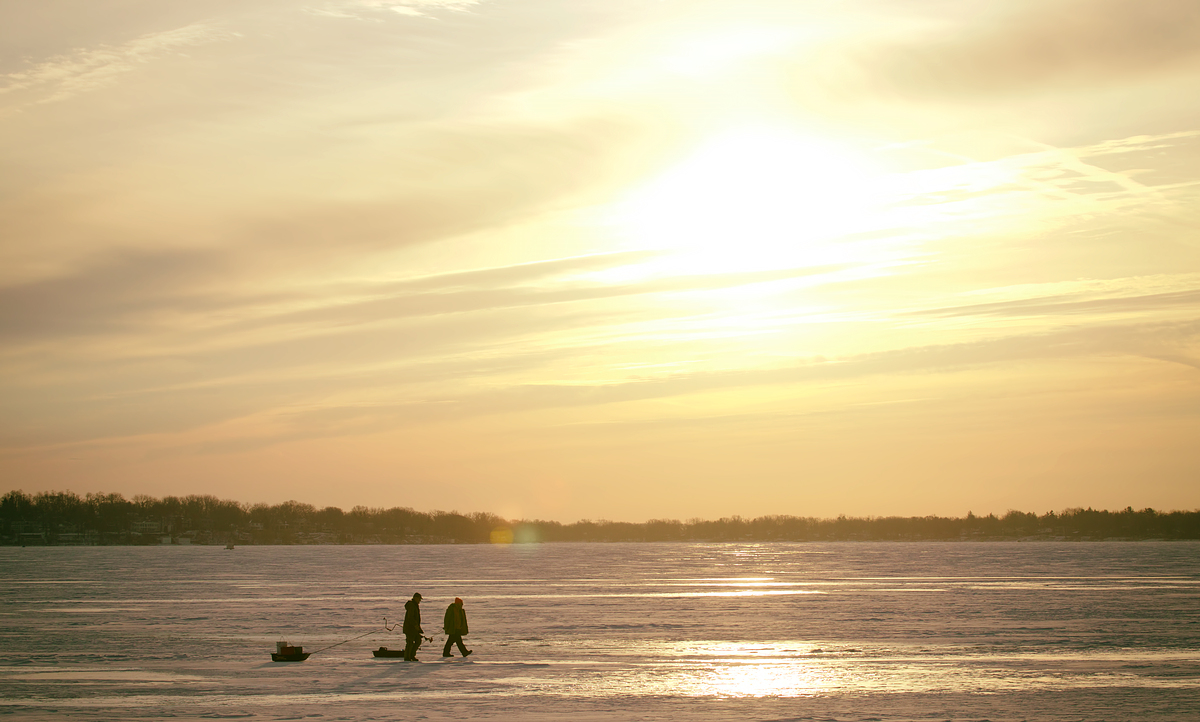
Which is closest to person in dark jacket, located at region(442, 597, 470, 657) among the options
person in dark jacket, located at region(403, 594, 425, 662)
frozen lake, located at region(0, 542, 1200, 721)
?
frozen lake, located at region(0, 542, 1200, 721)

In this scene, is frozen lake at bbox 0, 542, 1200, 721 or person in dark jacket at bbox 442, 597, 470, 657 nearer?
frozen lake at bbox 0, 542, 1200, 721

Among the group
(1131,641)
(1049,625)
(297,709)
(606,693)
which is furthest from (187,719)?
(1049,625)

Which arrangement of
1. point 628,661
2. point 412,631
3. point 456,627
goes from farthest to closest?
point 456,627, point 412,631, point 628,661

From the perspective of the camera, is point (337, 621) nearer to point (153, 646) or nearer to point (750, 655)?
point (153, 646)

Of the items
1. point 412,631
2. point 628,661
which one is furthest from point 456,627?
point 628,661

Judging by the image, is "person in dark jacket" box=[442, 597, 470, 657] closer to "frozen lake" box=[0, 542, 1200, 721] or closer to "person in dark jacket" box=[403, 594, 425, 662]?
"frozen lake" box=[0, 542, 1200, 721]

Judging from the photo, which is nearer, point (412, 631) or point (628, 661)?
point (628, 661)

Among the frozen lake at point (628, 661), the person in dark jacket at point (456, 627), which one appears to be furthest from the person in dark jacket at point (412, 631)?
the person in dark jacket at point (456, 627)

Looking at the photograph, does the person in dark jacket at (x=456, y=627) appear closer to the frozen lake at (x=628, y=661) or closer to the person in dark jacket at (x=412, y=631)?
the frozen lake at (x=628, y=661)

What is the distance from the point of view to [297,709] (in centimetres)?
2047

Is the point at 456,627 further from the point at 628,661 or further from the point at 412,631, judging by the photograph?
the point at 628,661

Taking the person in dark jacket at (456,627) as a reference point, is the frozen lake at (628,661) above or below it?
below

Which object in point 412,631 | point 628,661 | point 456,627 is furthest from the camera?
point 456,627

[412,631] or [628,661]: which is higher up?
[412,631]
